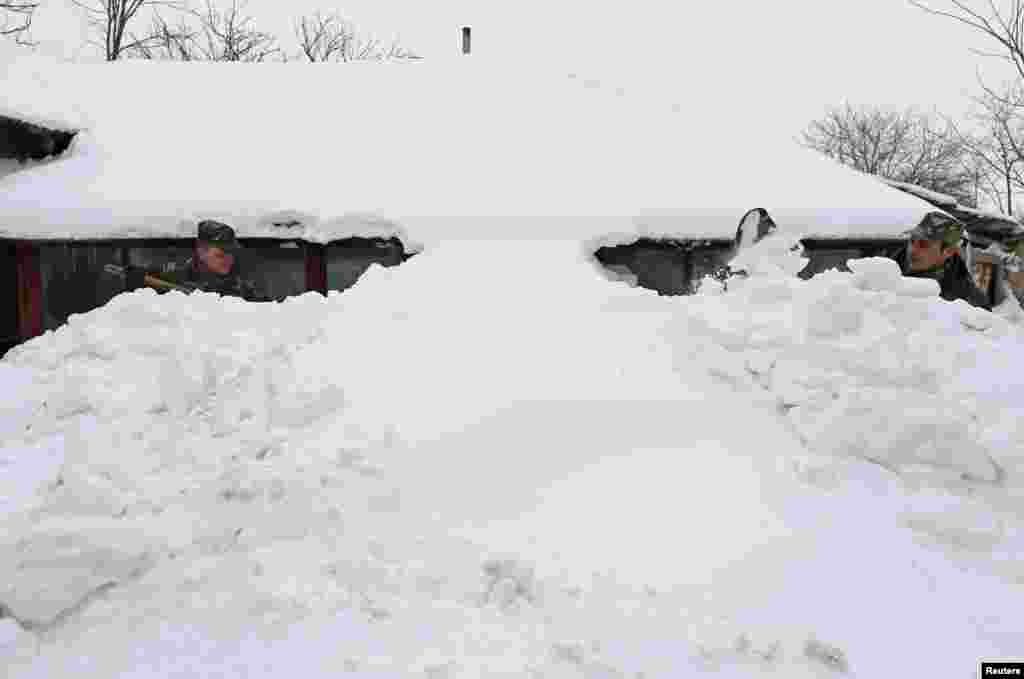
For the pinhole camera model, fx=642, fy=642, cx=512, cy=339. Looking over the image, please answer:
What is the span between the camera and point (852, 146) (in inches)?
1218

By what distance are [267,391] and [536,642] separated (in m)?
2.02

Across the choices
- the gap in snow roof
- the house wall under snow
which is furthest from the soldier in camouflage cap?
the gap in snow roof

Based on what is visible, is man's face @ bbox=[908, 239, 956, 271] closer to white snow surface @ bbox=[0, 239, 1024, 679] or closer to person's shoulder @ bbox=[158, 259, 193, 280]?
white snow surface @ bbox=[0, 239, 1024, 679]

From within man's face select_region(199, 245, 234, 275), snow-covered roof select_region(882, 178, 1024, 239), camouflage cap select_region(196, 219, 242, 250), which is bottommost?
man's face select_region(199, 245, 234, 275)

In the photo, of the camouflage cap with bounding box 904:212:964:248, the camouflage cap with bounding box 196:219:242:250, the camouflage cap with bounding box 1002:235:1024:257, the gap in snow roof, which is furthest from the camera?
the camouflage cap with bounding box 1002:235:1024:257

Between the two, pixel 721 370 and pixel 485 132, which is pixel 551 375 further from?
pixel 485 132

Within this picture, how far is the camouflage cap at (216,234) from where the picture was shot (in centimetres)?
603

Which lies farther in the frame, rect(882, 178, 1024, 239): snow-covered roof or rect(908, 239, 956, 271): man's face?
rect(882, 178, 1024, 239): snow-covered roof

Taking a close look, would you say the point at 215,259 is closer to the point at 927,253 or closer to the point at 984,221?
the point at 927,253

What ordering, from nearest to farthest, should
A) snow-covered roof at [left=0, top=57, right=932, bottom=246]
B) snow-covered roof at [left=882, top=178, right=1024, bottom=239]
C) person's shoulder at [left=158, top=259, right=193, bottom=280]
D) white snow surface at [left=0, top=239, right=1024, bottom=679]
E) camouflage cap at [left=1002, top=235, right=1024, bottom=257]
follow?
white snow surface at [left=0, top=239, right=1024, bottom=679] < person's shoulder at [left=158, top=259, right=193, bottom=280] < snow-covered roof at [left=0, top=57, right=932, bottom=246] < snow-covered roof at [left=882, top=178, right=1024, bottom=239] < camouflage cap at [left=1002, top=235, right=1024, bottom=257]

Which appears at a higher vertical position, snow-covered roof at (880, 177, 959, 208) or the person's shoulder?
snow-covered roof at (880, 177, 959, 208)

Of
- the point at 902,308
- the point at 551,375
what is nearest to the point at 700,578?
the point at 551,375

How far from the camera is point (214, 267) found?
20.2 ft

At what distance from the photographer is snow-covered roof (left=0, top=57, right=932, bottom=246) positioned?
6703mm
